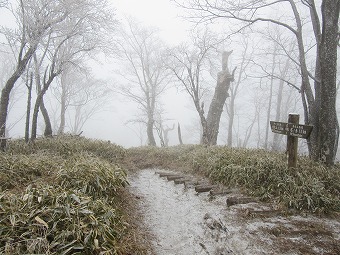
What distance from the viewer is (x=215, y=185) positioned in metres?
5.73

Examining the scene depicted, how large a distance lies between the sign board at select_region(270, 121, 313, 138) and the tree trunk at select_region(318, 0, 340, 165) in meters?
1.33

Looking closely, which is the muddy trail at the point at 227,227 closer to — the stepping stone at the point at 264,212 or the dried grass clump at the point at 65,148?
the stepping stone at the point at 264,212

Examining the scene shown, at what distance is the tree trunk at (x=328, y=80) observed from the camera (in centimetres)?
572

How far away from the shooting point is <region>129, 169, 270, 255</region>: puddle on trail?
3365 mm

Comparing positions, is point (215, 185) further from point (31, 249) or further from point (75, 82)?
point (75, 82)

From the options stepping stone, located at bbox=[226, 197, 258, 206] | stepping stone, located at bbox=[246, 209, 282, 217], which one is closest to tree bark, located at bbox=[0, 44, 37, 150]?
stepping stone, located at bbox=[226, 197, 258, 206]

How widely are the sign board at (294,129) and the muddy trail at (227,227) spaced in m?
1.69

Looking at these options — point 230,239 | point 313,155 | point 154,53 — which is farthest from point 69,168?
point 154,53

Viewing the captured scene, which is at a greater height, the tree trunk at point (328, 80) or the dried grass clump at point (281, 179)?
the tree trunk at point (328, 80)

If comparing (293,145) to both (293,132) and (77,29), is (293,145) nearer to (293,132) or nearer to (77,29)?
(293,132)

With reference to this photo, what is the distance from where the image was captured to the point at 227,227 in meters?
3.73

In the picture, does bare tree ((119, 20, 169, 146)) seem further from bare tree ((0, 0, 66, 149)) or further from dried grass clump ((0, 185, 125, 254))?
dried grass clump ((0, 185, 125, 254))

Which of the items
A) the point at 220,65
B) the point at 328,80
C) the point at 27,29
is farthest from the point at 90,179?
the point at 220,65

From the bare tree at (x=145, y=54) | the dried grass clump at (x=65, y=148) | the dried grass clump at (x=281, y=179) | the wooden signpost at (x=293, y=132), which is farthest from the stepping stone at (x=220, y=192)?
the bare tree at (x=145, y=54)
